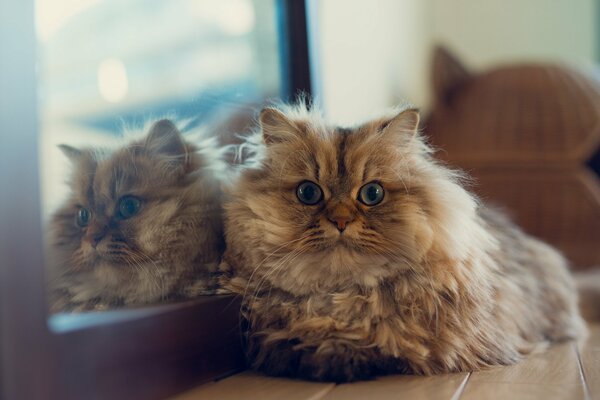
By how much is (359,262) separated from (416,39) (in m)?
2.90

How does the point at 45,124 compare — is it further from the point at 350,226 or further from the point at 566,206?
the point at 566,206

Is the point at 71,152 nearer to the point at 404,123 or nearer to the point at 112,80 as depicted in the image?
the point at 112,80

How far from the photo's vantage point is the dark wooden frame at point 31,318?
951 millimetres

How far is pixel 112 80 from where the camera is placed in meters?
1.41

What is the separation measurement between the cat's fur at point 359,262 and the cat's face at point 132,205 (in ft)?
0.45

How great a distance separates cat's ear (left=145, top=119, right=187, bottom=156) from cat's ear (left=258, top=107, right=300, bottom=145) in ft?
0.67

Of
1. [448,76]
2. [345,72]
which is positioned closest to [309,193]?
[345,72]

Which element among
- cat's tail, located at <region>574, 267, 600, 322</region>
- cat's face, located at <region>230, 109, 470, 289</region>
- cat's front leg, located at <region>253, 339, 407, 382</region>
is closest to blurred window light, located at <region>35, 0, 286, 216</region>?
cat's face, located at <region>230, 109, 470, 289</region>

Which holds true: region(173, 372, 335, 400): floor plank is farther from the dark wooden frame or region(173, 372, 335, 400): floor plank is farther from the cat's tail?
the cat's tail

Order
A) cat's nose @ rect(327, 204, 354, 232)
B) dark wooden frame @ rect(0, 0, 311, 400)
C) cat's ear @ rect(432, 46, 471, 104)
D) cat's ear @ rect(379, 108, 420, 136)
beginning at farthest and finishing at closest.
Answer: cat's ear @ rect(432, 46, 471, 104), cat's ear @ rect(379, 108, 420, 136), cat's nose @ rect(327, 204, 354, 232), dark wooden frame @ rect(0, 0, 311, 400)

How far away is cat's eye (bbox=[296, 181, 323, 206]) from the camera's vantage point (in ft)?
4.92

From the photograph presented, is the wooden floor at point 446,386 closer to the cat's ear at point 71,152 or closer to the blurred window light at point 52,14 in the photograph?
the cat's ear at point 71,152

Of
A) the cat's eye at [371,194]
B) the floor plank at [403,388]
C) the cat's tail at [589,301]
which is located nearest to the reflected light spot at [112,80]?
the cat's eye at [371,194]

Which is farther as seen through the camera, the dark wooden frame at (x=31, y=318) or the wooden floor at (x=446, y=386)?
the wooden floor at (x=446, y=386)
